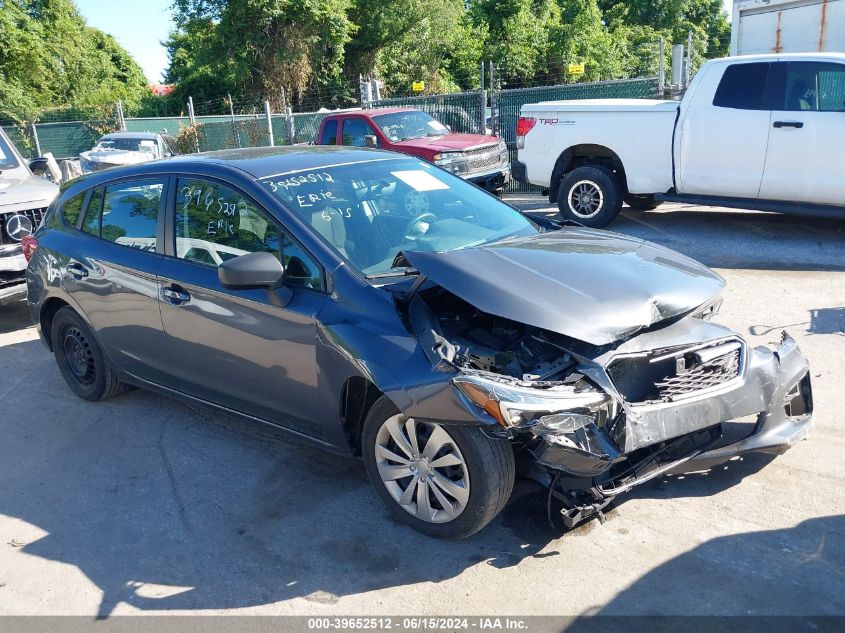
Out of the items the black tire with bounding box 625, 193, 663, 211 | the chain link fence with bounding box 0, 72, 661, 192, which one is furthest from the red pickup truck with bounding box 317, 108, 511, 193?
the black tire with bounding box 625, 193, 663, 211

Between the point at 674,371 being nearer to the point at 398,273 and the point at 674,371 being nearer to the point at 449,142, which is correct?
the point at 398,273

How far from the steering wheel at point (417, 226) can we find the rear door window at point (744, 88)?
225 inches

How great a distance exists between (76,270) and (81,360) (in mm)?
718

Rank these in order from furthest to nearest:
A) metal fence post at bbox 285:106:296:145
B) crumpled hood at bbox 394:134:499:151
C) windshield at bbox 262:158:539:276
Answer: metal fence post at bbox 285:106:296:145
crumpled hood at bbox 394:134:499:151
windshield at bbox 262:158:539:276

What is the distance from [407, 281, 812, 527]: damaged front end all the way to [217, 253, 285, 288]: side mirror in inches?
→ 28.4

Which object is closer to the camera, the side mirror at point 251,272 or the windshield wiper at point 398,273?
the side mirror at point 251,272

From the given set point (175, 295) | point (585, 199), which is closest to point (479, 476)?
point (175, 295)

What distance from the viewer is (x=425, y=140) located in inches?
510

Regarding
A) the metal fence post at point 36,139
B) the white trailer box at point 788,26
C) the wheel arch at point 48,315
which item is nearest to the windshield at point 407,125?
the white trailer box at point 788,26

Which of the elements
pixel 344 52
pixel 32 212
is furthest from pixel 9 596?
pixel 344 52

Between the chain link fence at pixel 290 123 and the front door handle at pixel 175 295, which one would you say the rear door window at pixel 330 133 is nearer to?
the chain link fence at pixel 290 123

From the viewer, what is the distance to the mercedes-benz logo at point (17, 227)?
7777 mm

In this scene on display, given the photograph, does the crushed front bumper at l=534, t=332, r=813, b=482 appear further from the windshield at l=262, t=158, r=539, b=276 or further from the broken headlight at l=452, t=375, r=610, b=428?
the windshield at l=262, t=158, r=539, b=276

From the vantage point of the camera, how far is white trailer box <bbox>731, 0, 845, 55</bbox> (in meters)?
12.6
